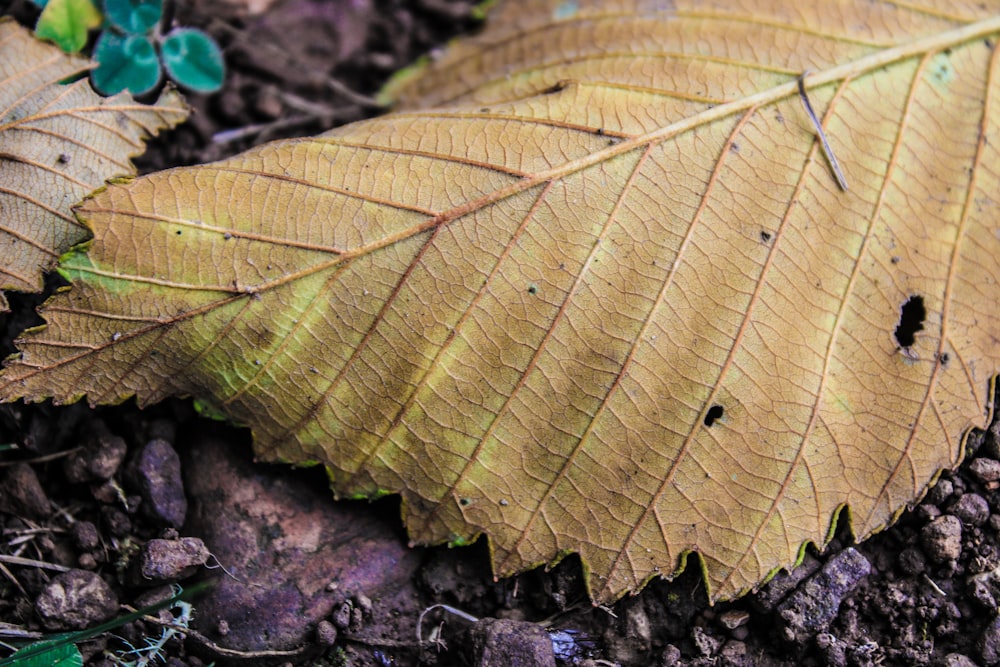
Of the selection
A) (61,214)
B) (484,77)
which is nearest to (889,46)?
→ (484,77)

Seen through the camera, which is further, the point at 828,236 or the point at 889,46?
the point at 889,46

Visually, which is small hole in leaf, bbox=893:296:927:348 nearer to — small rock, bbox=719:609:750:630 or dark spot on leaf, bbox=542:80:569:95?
small rock, bbox=719:609:750:630

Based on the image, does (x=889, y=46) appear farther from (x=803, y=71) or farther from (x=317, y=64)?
(x=317, y=64)

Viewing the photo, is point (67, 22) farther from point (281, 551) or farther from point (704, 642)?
point (704, 642)

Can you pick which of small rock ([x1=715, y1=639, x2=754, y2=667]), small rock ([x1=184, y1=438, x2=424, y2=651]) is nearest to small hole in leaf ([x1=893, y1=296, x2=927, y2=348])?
small rock ([x1=715, y1=639, x2=754, y2=667])

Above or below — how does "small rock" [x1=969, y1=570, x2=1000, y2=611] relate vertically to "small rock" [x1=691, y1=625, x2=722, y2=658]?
above

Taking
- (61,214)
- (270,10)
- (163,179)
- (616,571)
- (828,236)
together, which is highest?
(270,10)

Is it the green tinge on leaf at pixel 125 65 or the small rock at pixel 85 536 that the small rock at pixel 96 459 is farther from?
the green tinge on leaf at pixel 125 65

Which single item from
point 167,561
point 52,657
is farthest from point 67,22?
point 52,657
